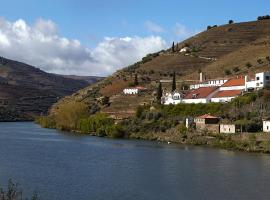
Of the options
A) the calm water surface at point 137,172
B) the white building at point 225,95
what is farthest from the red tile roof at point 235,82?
the calm water surface at point 137,172

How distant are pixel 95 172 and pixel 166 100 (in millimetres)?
47687

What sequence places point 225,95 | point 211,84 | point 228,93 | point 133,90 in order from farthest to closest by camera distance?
point 133,90 < point 211,84 < point 228,93 < point 225,95

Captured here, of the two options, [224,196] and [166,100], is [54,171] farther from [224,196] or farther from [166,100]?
[166,100]

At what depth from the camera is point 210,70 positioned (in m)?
113

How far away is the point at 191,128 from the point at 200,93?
47.5 feet

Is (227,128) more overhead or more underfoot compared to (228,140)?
more overhead

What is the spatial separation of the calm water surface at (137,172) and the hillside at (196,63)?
36.2m

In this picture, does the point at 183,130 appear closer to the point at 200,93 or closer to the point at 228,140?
the point at 228,140

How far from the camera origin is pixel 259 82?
7625 cm

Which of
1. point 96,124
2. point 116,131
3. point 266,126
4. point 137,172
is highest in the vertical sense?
point 96,124

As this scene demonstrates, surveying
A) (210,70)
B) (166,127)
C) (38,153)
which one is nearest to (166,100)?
(166,127)

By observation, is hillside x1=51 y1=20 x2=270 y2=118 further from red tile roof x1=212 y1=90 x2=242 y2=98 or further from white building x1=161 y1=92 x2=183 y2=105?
red tile roof x1=212 y1=90 x2=242 y2=98

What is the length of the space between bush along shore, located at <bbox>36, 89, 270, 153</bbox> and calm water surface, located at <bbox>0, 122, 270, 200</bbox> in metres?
4.47

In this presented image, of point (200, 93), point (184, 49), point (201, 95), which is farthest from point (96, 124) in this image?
Result: point (184, 49)
